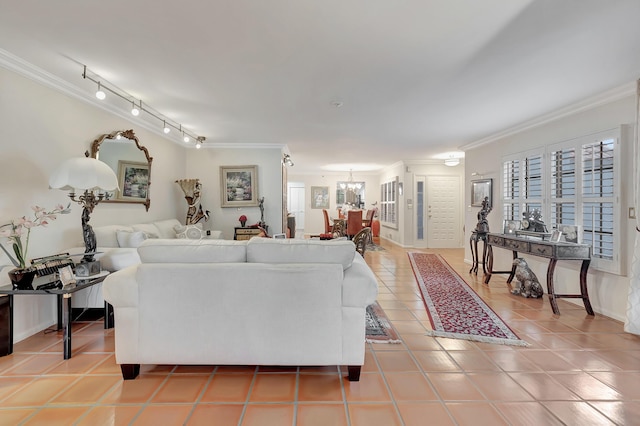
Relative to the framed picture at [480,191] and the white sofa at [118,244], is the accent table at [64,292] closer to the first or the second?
the white sofa at [118,244]

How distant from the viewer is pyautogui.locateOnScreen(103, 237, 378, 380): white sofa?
1.90 m

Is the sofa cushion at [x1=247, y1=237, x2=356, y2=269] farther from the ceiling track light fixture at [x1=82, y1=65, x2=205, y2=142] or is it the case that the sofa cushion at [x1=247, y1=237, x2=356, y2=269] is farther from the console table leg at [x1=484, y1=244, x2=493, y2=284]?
the console table leg at [x1=484, y1=244, x2=493, y2=284]

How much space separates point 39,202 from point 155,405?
231cm

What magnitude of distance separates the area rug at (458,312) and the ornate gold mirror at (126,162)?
3.94 m

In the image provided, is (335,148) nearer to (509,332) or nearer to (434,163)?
(434,163)

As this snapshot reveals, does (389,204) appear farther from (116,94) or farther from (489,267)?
(116,94)

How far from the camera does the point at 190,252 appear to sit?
6.59 feet

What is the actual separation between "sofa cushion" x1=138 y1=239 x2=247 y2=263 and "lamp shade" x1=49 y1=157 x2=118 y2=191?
107 cm

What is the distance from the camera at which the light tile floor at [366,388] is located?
1.64 meters

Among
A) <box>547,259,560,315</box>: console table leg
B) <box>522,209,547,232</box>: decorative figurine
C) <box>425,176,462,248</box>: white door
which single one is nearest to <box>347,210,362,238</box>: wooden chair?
<box>425,176,462,248</box>: white door

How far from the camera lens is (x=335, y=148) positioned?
6.31 metres

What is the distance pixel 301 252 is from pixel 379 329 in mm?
1307

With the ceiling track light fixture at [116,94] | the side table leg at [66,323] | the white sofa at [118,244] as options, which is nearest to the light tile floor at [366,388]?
the side table leg at [66,323]

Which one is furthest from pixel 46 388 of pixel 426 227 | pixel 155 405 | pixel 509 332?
pixel 426 227
